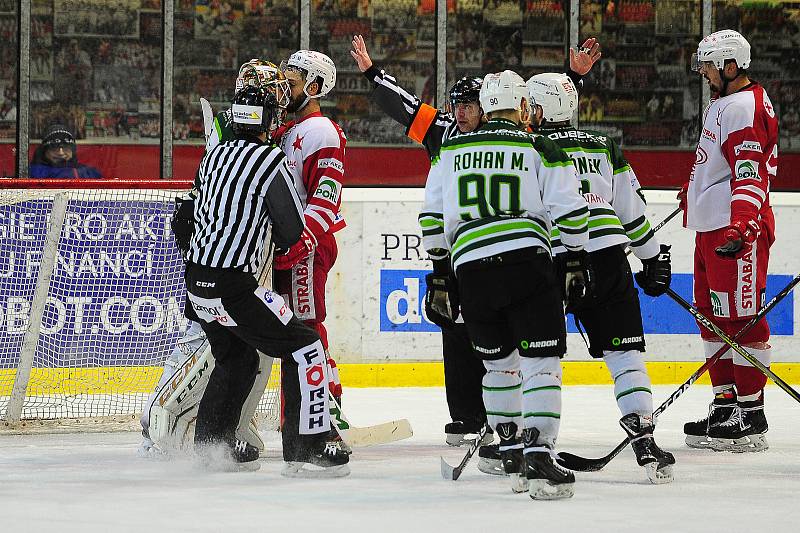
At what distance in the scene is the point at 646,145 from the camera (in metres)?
9.19

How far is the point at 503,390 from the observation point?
4207mm

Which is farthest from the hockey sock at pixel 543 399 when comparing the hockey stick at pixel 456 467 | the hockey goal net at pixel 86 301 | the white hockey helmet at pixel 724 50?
the white hockey helmet at pixel 724 50

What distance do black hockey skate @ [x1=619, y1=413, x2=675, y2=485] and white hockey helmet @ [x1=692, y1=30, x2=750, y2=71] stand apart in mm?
1658

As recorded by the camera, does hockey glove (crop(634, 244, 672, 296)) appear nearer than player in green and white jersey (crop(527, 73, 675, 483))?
No

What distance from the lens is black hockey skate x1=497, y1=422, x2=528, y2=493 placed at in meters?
4.11

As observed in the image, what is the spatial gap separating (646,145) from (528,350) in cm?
544

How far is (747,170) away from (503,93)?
1.43 m

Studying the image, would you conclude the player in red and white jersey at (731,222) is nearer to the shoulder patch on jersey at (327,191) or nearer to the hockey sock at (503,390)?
Result: the hockey sock at (503,390)

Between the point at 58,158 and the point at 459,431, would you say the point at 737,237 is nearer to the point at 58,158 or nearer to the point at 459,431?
the point at 459,431

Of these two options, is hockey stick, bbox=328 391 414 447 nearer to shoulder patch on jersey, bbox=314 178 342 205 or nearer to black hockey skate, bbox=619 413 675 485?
shoulder patch on jersey, bbox=314 178 342 205

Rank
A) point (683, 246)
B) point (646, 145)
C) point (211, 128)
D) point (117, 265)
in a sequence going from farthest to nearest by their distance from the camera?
point (646, 145)
point (683, 246)
point (117, 265)
point (211, 128)

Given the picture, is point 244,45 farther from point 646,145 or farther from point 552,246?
point 552,246

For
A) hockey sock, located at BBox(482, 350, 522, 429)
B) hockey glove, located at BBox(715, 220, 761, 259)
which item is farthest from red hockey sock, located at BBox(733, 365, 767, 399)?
hockey sock, located at BBox(482, 350, 522, 429)

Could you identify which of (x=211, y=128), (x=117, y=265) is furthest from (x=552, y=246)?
(x=117, y=265)
